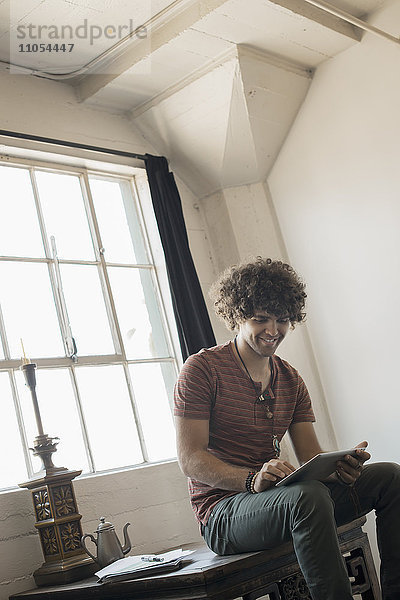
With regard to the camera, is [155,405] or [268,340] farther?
[155,405]

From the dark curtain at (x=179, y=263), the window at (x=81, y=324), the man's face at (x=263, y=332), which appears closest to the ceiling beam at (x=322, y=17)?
the dark curtain at (x=179, y=263)

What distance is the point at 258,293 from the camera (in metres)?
3.18

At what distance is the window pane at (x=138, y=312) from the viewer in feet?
14.4

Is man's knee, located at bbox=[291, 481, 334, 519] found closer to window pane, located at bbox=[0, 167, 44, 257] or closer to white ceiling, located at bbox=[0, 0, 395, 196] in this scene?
window pane, located at bbox=[0, 167, 44, 257]

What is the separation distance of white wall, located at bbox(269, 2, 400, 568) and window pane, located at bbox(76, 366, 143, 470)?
50.7 inches

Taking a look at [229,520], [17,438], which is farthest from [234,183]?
[229,520]

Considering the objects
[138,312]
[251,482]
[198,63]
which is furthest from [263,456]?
[198,63]

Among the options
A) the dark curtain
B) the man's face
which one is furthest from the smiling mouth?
the dark curtain

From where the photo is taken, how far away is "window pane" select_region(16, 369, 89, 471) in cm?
377

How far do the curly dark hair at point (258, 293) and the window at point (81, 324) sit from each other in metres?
1.06

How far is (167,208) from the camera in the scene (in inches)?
179

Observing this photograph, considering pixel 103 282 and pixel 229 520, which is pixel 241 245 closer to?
pixel 103 282

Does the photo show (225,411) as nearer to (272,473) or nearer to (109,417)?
(272,473)

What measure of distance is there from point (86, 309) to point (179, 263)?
2.19 ft
